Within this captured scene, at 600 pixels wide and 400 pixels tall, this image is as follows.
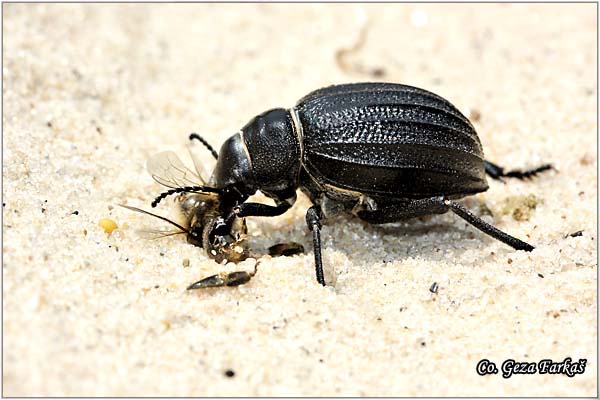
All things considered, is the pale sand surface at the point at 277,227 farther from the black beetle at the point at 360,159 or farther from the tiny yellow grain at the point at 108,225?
the black beetle at the point at 360,159

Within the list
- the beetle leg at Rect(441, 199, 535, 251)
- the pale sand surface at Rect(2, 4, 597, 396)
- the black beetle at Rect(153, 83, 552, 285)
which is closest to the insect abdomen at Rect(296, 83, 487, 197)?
the black beetle at Rect(153, 83, 552, 285)

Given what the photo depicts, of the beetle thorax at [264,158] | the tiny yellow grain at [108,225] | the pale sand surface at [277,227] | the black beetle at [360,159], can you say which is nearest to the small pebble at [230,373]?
the pale sand surface at [277,227]

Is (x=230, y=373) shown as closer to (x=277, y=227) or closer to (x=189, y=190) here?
(x=189, y=190)

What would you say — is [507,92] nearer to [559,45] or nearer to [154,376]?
[559,45]

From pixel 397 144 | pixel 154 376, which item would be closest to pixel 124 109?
pixel 397 144

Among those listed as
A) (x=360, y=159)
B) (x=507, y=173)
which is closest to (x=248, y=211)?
(x=360, y=159)

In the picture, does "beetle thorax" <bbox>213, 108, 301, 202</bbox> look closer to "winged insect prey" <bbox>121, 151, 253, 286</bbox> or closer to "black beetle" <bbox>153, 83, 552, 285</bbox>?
"black beetle" <bbox>153, 83, 552, 285</bbox>
